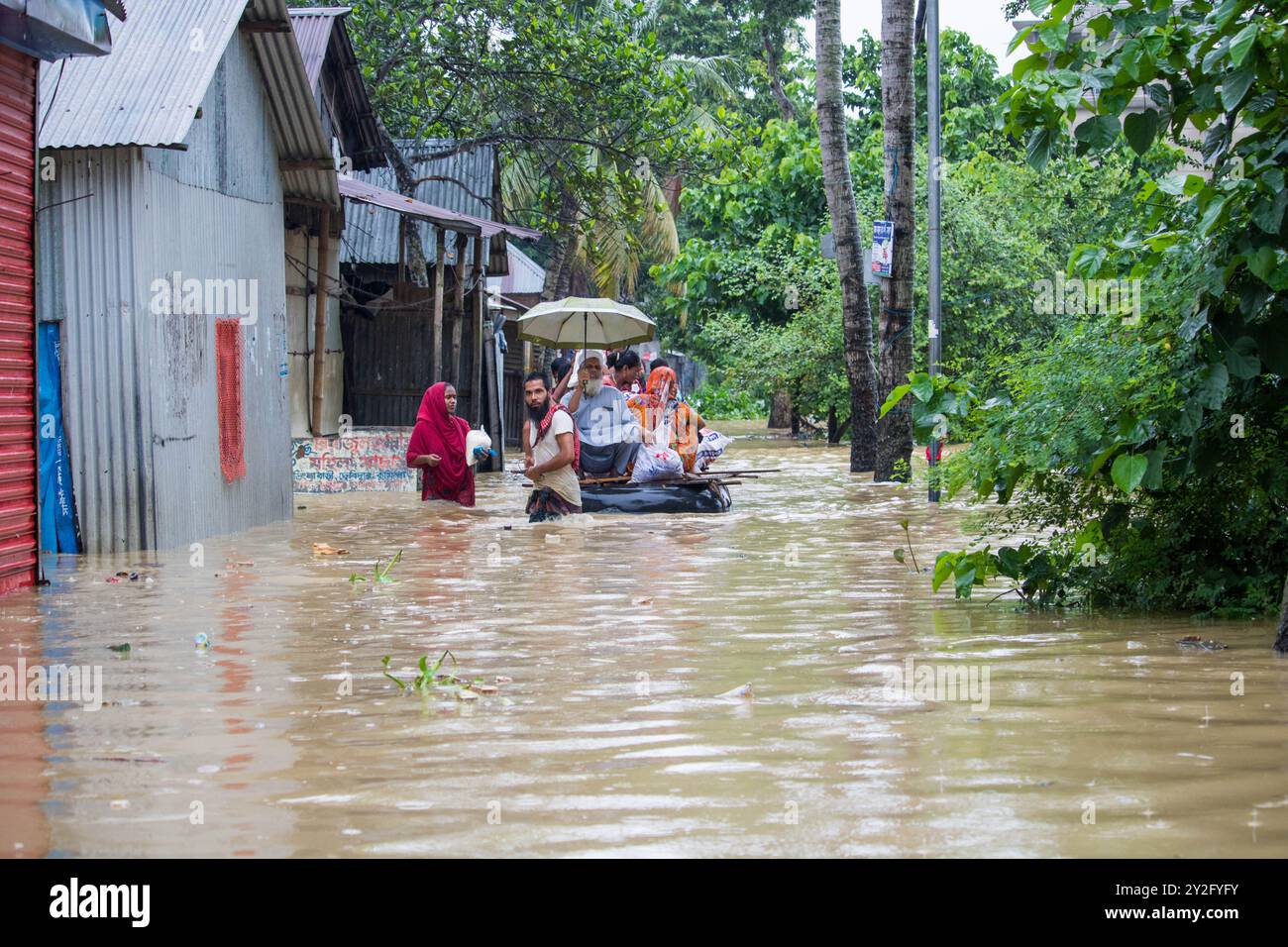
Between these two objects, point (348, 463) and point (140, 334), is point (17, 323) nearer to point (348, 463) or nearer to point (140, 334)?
point (140, 334)

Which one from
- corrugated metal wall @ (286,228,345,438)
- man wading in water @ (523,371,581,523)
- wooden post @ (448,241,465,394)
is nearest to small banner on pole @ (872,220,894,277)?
man wading in water @ (523,371,581,523)

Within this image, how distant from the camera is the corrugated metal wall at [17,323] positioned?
31.6 ft

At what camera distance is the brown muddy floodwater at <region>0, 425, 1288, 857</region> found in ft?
13.6

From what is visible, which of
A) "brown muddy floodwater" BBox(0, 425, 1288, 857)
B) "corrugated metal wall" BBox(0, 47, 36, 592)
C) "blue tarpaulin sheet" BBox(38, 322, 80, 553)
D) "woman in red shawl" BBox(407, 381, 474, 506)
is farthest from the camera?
"woman in red shawl" BBox(407, 381, 474, 506)

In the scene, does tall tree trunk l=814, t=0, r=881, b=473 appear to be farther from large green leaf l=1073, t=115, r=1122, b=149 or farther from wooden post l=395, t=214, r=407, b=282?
large green leaf l=1073, t=115, r=1122, b=149

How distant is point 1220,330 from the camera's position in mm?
6953

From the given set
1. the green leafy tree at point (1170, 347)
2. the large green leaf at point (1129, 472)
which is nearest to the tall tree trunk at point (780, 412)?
the green leafy tree at point (1170, 347)

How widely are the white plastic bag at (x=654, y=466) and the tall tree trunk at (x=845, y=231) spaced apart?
5.62 meters

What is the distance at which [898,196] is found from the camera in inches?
699

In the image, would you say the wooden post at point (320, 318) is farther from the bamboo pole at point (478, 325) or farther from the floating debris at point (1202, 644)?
the floating debris at point (1202, 644)

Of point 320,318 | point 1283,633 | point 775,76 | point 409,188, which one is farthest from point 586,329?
point 775,76

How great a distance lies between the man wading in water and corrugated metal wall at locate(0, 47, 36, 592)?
4.45 metres
